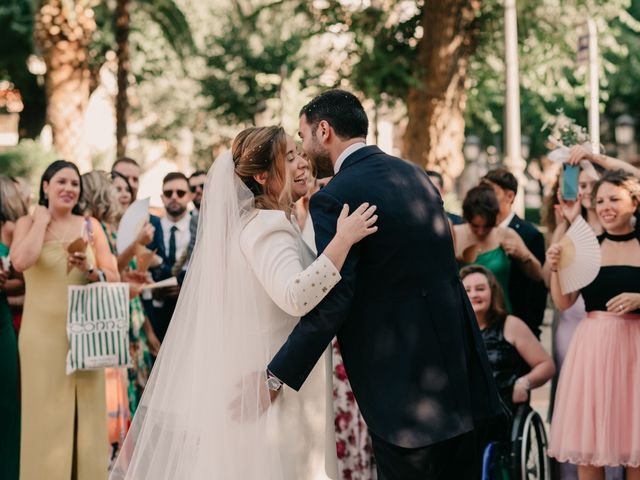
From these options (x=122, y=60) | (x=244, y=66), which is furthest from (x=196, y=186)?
(x=244, y=66)

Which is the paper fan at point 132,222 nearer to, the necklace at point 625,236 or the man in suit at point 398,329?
the necklace at point 625,236

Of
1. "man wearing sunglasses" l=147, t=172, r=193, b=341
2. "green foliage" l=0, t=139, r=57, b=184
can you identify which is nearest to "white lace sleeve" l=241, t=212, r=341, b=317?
"man wearing sunglasses" l=147, t=172, r=193, b=341

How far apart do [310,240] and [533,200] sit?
155 ft

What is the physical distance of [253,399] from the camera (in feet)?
14.8

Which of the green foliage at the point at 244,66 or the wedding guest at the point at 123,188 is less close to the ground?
the green foliage at the point at 244,66

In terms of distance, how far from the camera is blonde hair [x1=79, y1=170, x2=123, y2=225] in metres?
7.70

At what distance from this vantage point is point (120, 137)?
63.7 feet

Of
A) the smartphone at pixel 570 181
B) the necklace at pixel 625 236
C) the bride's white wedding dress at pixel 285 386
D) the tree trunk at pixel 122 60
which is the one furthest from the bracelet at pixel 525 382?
the tree trunk at pixel 122 60

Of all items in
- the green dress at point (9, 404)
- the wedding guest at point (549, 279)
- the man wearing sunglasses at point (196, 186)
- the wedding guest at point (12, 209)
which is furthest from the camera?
the man wearing sunglasses at point (196, 186)

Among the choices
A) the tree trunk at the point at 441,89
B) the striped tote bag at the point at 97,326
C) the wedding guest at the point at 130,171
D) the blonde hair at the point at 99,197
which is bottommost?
the striped tote bag at the point at 97,326

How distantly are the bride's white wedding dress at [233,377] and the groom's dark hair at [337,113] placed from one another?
17.4 inches

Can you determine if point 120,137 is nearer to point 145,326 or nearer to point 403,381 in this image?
point 145,326

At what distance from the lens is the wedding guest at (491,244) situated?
7.68 metres

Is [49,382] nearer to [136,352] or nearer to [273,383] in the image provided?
[136,352]
